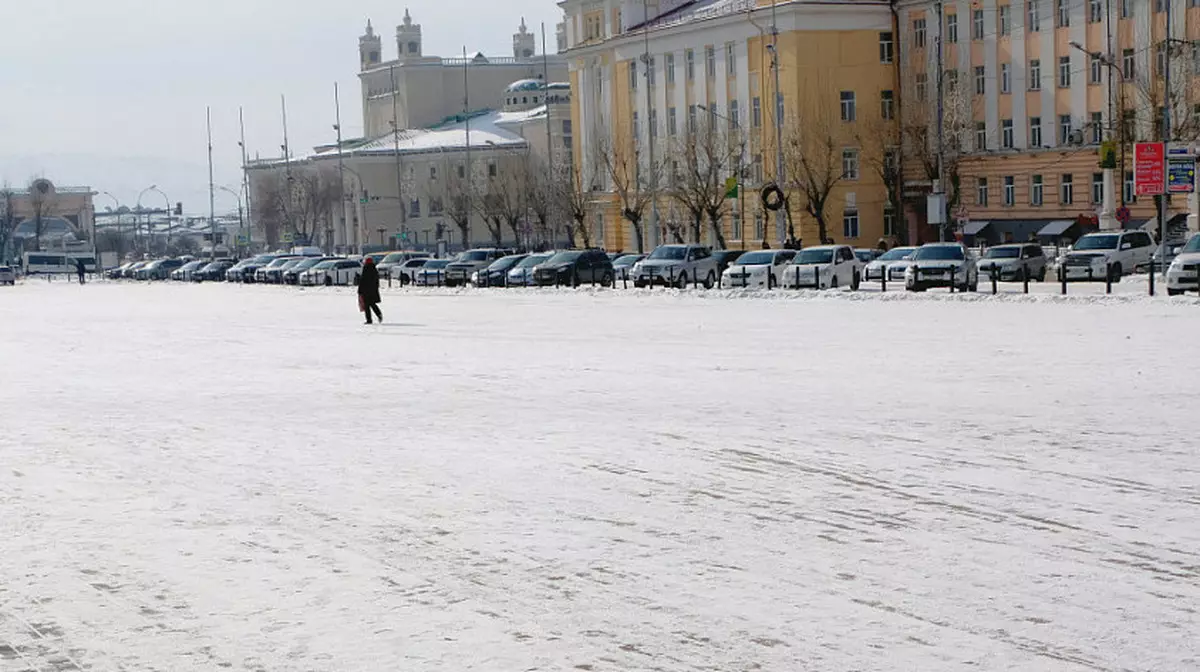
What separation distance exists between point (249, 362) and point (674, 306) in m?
19.2

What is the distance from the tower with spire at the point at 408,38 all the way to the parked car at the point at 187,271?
69250 mm

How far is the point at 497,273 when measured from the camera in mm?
70375

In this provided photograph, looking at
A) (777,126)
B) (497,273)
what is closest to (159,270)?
(497,273)

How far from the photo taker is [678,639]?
8547mm

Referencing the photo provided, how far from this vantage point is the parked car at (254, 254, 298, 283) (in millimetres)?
94000

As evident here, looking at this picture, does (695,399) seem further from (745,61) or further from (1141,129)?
(745,61)

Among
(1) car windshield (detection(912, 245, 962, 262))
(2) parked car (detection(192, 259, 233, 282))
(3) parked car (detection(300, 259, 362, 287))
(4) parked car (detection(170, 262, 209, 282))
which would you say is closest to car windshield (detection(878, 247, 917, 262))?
(1) car windshield (detection(912, 245, 962, 262))

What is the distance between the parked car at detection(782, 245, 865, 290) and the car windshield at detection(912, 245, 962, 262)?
2.63 metres

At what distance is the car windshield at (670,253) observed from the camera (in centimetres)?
6047

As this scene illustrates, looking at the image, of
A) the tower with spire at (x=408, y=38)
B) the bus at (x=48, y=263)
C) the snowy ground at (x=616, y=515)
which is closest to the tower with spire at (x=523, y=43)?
the tower with spire at (x=408, y=38)

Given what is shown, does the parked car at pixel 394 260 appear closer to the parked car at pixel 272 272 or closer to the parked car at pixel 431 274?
the parked car at pixel 272 272

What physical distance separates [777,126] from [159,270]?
5846cm

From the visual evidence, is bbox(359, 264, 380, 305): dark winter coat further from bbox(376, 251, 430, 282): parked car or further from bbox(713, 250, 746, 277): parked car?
bbox(376, 251, 430, 282): parked car

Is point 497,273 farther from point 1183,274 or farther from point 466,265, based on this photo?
point 1183,274
